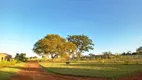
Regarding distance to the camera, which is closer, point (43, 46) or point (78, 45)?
point (43, 46)

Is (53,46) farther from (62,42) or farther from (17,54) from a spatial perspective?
(17,54)

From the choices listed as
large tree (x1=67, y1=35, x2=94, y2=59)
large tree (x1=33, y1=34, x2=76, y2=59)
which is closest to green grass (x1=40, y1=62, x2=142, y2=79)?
large tree (x1=33, y1=34, x2=76, y2=59)

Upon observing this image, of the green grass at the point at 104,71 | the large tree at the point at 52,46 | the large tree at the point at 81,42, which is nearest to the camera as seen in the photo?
the green grass at the point at 104,71

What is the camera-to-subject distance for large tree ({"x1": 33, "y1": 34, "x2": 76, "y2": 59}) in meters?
72.1

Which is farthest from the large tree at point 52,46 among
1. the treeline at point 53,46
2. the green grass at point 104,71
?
the green grass at point 104,71

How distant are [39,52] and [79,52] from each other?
27104mm

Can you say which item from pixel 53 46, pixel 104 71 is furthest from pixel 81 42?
pixel 104 71

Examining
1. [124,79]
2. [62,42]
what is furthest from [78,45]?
[124,79]

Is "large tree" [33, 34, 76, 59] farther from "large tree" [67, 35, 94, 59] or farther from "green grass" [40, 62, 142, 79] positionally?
"green grass" [40, 62, 142, 79]

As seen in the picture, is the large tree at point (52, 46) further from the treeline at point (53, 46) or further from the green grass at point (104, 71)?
the green grass at point (104, 71)

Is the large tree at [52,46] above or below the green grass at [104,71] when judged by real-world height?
above

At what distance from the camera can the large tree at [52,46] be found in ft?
236

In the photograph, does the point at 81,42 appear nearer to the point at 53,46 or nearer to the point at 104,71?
the point at 53,46

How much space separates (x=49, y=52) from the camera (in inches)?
2963
